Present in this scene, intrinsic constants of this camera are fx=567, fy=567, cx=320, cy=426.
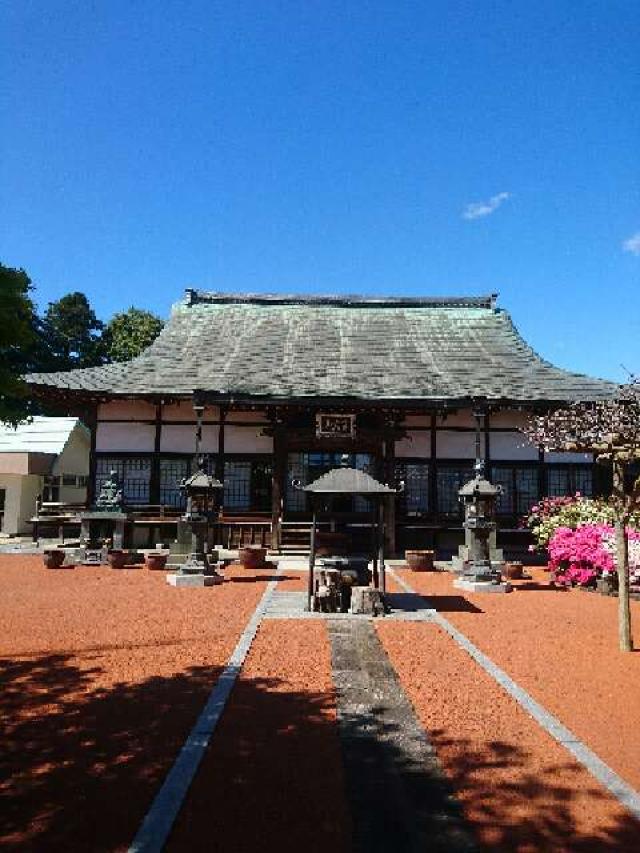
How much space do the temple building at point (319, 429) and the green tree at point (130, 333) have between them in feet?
74.3

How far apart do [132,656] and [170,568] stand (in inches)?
328

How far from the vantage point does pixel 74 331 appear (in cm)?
4294

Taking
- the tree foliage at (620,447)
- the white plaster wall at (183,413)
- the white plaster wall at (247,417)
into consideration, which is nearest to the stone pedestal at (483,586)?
the tree foliage at (620,447)

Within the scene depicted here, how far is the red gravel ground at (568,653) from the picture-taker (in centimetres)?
499

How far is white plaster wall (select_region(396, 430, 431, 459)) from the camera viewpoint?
18.6 metres

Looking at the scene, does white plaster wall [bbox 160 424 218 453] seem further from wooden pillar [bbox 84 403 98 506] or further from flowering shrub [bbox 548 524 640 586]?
flowering shrub [bbox 548 524 640 586]

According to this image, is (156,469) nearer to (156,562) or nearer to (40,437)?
(156,562)

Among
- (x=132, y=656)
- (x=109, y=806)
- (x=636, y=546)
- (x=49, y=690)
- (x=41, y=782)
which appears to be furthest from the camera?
(x=636, y=546)

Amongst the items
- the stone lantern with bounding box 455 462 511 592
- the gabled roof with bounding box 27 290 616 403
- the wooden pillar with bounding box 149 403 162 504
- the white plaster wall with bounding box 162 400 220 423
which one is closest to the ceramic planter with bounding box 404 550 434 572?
the stone lantern with bounding box 455 462 511 592

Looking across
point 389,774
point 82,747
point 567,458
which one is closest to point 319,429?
point 567,458

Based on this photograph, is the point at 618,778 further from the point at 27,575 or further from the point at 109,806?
the point at 27,575

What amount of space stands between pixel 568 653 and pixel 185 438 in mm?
13916

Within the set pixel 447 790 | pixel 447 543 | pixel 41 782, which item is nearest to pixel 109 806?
pixel 41 782

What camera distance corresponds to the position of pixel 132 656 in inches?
273
